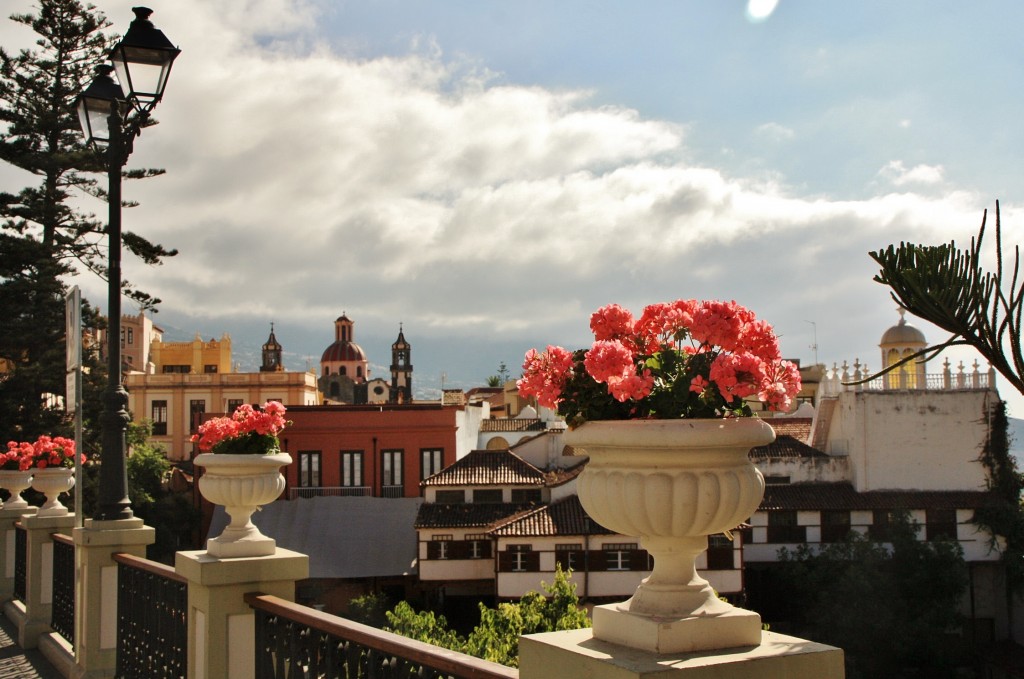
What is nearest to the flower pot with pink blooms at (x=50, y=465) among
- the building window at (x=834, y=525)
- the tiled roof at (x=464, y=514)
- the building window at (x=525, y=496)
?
the tiled roof at (x=464, y=514)

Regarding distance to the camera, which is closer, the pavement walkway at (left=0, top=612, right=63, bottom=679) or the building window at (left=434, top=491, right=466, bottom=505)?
the pavement walkway at (left=0, top=612, right=63, bottom=679)

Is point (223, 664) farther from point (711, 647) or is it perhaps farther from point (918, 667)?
point (918, 667)

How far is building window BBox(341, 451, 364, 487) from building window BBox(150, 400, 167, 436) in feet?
60.7

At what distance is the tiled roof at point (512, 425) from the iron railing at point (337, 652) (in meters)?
41.9

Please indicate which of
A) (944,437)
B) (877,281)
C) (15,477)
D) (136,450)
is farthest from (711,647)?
(136,450)

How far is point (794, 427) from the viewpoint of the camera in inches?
1865

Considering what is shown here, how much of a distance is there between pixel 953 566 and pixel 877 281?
33.6m

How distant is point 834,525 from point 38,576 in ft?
106

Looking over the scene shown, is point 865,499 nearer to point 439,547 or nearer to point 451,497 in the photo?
point 451,497

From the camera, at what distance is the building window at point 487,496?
3659 cm

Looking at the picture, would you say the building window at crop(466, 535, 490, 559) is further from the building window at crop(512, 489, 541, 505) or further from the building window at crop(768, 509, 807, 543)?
the building window at crop(768, 509, 807, 543)

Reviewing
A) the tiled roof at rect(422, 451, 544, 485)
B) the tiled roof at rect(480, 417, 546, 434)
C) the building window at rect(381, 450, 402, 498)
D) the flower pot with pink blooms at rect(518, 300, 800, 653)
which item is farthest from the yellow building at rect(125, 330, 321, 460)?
the flower pot with pink blooms at rect(518, 300, 800, 653)

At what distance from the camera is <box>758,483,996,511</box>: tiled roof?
37188mm

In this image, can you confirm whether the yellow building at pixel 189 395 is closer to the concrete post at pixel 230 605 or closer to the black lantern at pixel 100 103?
the black lantern at pixel 100 103
